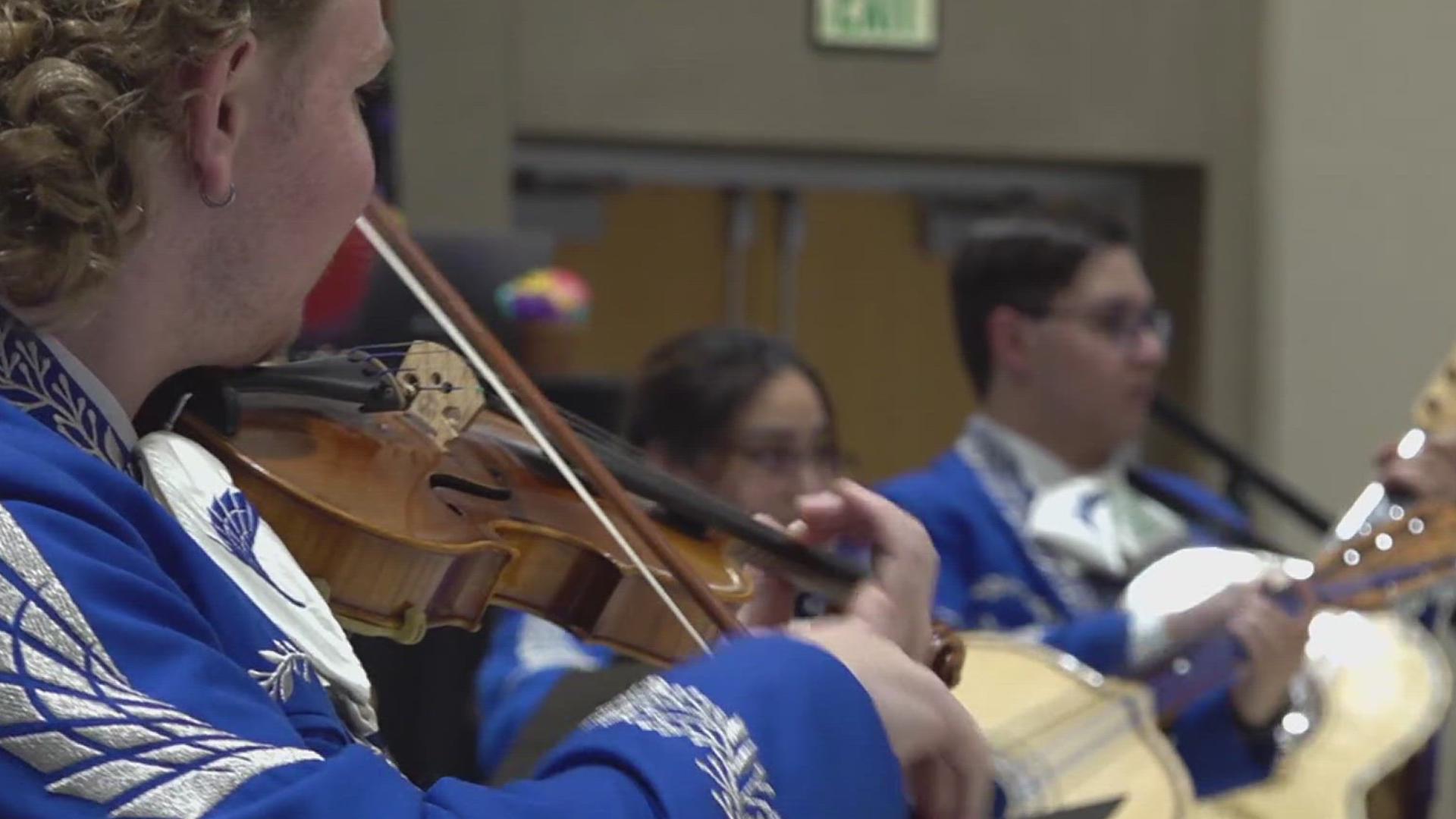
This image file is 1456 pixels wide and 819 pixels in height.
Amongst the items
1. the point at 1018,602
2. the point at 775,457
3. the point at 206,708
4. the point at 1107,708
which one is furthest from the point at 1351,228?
the point at 206,708

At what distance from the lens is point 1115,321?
2521 mm

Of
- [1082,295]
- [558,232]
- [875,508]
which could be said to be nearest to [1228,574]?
[1082,295]

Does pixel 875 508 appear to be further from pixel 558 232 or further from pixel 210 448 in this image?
pixel 558 232

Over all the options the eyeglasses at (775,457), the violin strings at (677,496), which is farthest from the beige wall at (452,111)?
the violin strings at (677,496)

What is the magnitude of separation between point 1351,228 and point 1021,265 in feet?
6.79

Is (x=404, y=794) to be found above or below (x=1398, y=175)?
above

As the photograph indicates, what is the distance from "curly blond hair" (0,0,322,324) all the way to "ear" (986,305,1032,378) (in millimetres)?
1864

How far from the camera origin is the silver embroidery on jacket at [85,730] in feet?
1.98

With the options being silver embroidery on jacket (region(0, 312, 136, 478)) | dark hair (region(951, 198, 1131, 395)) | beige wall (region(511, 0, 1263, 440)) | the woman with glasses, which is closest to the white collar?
dark hair (region(951, 198, 1131, 395))

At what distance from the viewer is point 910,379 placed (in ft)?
14.6

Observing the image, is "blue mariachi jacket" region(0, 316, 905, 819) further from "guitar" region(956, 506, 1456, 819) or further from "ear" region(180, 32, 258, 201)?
"guitar" region(956, 506, 1456, 819)

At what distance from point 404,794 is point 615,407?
156 cm

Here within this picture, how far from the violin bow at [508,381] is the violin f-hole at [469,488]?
0.03 meters

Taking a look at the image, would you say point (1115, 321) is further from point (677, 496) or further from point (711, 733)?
point (711, 733)
